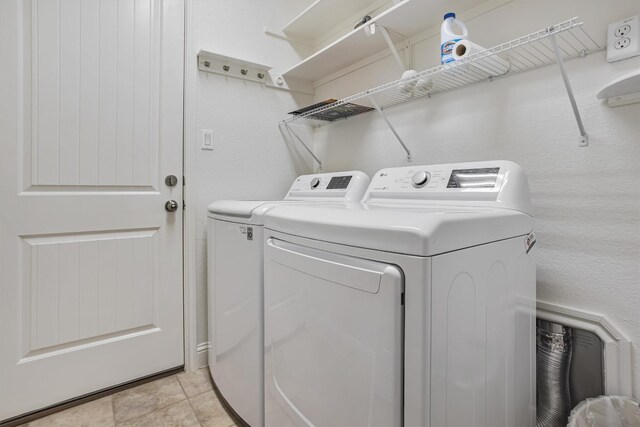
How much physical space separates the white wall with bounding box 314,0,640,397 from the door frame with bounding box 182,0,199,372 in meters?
1.27

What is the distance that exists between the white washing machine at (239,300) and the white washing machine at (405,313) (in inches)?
3.5

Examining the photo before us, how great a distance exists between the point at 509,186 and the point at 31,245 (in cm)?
192

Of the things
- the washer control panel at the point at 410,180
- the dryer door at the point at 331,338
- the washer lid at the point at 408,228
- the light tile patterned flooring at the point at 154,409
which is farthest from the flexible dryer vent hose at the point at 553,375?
the light tile patterned flooring at the point at 154,409

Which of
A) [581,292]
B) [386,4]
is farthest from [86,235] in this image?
[581,292]

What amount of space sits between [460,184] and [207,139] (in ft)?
4.49

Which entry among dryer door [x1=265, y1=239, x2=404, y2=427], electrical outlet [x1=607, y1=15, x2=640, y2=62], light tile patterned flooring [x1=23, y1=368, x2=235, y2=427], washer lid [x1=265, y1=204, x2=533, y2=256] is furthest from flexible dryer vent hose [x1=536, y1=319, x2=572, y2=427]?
light tile patterned flooring [x1=23, y1=368, x2=235, y2=427]

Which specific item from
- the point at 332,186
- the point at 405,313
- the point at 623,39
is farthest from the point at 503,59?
the point at 405,313

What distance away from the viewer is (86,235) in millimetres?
1538

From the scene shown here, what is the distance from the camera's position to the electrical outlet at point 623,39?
949mm

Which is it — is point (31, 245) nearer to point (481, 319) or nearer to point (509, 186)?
point (481, 319)

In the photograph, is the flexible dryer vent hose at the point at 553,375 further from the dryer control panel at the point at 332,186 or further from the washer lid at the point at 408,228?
the dryer control panel at the point at 332,186

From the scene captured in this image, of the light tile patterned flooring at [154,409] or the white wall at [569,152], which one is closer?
the white wall at [569,152]

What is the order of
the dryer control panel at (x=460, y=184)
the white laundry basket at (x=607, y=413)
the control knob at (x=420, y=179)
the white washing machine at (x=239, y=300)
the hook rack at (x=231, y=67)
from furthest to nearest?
1. the hook rack at (x=231, y=67)
2. the control knob at (x=420, y=179)
3. the white washing machine at (x=239, y=300)
4. the dryer control panel at (x=460, y=184)
5. the white laundry basket at (x=607, y=413)

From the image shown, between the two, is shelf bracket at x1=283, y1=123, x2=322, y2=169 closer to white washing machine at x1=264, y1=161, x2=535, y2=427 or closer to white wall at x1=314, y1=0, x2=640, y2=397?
white wall at x1=314, y1=0, x2=640, y2=397
